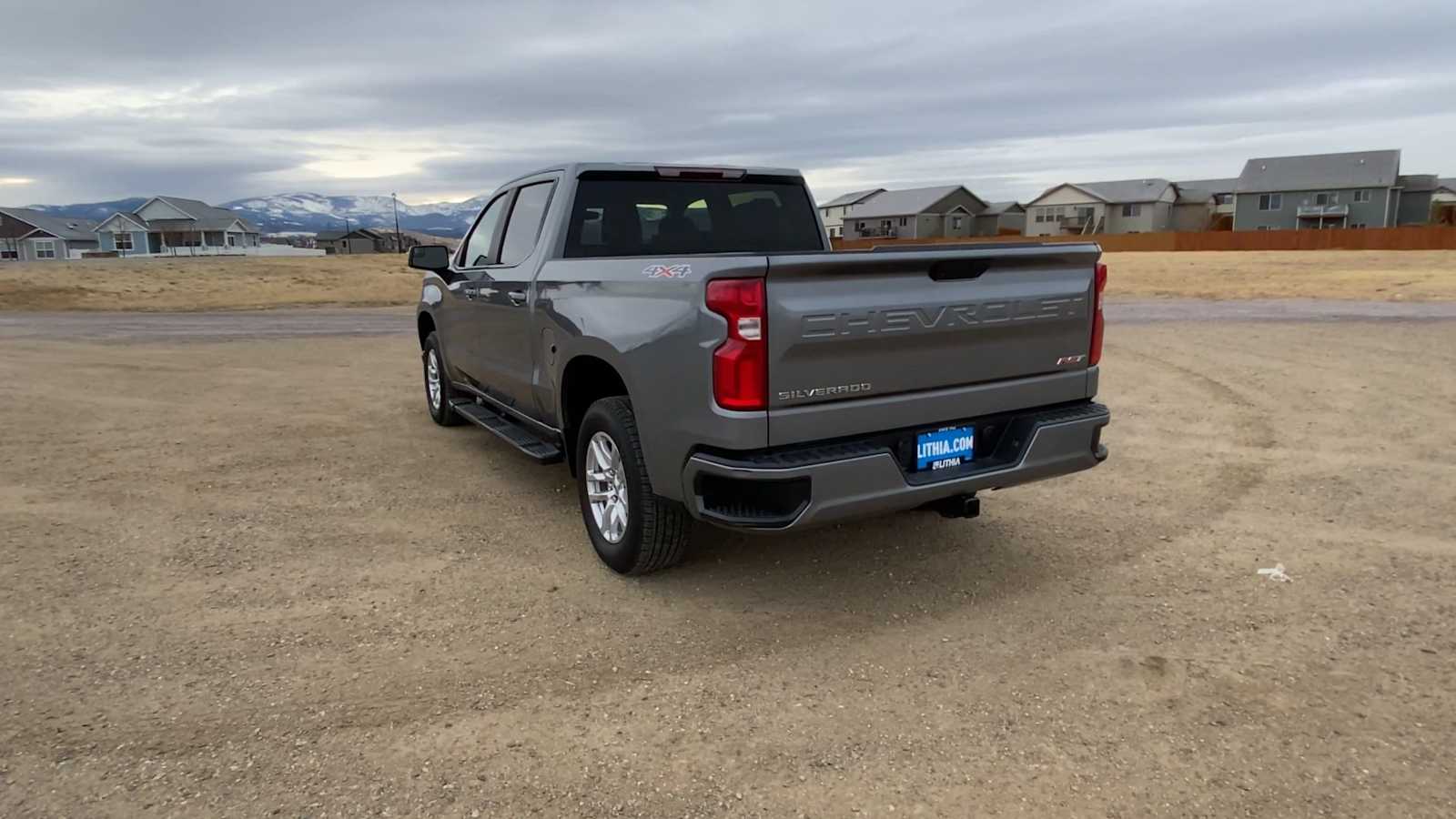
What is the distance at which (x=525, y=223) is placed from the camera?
5.86m

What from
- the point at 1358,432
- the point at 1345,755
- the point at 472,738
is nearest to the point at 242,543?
the point at 472,738

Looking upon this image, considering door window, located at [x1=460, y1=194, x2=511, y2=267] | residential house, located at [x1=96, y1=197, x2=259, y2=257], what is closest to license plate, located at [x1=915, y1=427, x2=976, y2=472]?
door window, located at [x1=460, y1=194, x2=511, y2=267]

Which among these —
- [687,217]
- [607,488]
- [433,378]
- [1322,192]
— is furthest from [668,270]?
[1322,192]

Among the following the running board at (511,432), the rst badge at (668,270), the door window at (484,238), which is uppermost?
the door window at (484,238)

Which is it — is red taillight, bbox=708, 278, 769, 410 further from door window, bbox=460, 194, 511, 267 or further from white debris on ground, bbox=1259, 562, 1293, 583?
door window, bbox=460, 194, 511, 267

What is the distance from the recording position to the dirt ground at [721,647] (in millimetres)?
2852

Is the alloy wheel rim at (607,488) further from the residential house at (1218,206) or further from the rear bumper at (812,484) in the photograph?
the residential house at (1218,206)

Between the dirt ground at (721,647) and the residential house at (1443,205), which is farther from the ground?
the residential house at (1443,205)

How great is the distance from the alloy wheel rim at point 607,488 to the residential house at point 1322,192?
68765 mm

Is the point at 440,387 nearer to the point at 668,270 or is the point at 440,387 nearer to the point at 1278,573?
the point at 668,270

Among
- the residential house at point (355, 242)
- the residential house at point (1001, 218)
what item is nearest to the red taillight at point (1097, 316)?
the residential house at point (1001, 218)

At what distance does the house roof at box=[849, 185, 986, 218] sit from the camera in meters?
75.4

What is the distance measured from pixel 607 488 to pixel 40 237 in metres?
101

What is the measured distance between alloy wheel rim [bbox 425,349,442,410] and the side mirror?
115cm
